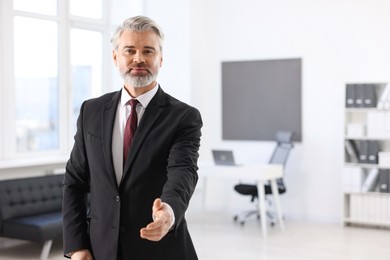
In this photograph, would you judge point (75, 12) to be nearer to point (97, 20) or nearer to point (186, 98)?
point (97, 20)

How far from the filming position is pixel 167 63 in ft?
27.9

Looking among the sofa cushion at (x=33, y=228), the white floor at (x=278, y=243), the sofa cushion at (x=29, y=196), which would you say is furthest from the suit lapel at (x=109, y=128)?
the sofa cushion at (x=29, y=196)

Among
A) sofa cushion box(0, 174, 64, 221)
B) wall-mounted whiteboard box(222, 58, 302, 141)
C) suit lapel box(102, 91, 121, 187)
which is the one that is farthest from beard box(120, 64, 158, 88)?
wall-mounted whiteboard box(222, 58, 302, 141)

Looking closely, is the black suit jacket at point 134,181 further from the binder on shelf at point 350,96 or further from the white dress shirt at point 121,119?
the binder on shelf at point 350,96

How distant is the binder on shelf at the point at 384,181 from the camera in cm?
720

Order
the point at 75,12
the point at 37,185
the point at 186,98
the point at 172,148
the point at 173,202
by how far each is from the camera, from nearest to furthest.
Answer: the point at 173,202, the point at 172,148, the point at 37,185, the point at 75,12, the point at 186,98

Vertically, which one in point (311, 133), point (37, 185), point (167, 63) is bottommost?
point (37, 185)

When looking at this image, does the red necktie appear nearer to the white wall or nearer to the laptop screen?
the laptop screen

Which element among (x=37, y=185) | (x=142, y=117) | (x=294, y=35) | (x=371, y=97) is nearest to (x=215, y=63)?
(x=294, y=35)

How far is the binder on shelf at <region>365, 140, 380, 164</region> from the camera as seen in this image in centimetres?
728

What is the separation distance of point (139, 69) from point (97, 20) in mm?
6439

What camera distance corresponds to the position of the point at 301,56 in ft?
26.1

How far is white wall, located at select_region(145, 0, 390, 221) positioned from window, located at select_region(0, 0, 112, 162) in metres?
1.09

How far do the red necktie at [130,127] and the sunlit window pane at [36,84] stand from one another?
543cm
